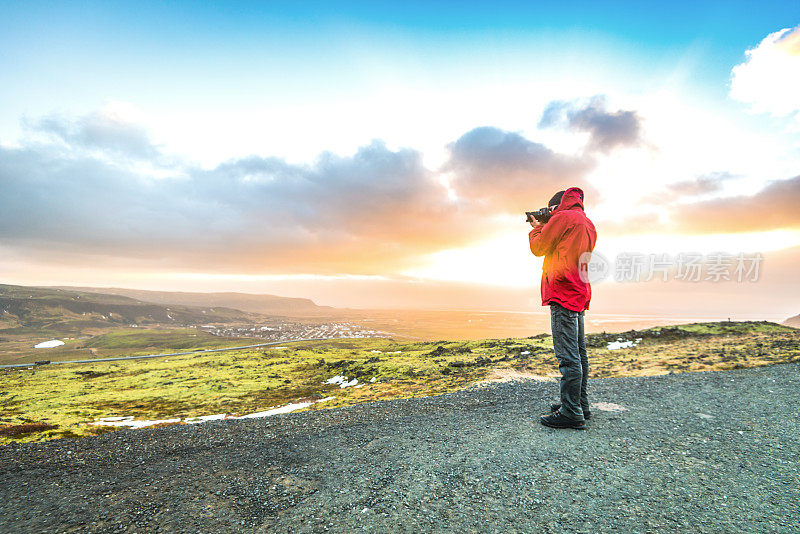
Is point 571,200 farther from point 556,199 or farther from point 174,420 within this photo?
point 174,420

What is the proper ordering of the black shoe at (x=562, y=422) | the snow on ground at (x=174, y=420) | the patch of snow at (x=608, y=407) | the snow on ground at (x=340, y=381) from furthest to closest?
the snow on ground at (x=340, y=381)
the snow on ground at (x=174, y=420)
the patch of snow at (x=608, y=407)
the black shoe at (x=562, y=422)

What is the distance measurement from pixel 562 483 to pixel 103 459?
6.84 metres

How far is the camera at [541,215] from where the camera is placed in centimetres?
659

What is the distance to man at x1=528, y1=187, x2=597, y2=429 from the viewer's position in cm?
555

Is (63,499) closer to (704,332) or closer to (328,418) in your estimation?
(328,418)

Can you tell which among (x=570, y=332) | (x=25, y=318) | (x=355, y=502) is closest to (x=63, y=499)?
(x=355, y=502)

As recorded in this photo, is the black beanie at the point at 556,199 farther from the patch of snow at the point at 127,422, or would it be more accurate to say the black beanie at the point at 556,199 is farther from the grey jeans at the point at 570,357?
the patch of snow at the point at 127,422

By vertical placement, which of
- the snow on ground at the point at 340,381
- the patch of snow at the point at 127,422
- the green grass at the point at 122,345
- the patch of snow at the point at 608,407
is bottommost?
the green grass at the point at 122,345

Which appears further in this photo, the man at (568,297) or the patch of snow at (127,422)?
the patch of snow at (127,422)

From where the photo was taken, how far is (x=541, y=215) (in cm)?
663

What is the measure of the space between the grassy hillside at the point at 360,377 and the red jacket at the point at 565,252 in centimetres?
480

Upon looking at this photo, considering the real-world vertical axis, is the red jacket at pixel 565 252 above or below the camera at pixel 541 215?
below

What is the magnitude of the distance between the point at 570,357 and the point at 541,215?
287 cm

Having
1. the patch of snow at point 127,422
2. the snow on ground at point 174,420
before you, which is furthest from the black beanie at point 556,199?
the patch of snow at point 127,422
